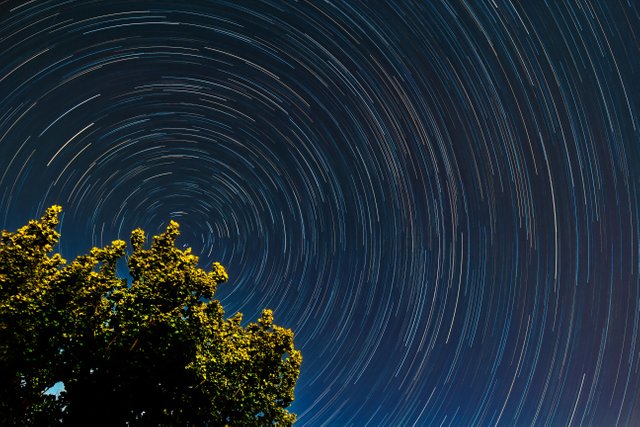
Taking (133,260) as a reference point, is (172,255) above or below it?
above

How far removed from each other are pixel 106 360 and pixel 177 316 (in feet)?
8.37

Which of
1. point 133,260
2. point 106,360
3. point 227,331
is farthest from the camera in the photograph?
point 227,331

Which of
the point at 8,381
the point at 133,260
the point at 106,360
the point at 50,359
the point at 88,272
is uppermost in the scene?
the point at 133,260

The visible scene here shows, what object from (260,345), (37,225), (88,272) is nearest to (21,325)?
(88,272)

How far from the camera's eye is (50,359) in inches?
482

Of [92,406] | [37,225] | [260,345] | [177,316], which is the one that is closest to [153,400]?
[92,406]

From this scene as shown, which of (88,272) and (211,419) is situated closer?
(88,272)

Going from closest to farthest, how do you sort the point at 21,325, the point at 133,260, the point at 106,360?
1. the point at 21,325
2. the point at 106,360
3. the point at 133,260

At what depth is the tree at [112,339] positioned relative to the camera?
39.1ft

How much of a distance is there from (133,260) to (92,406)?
4716 mm

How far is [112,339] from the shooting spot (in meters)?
12.8

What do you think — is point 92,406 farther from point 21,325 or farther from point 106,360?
point 21,325

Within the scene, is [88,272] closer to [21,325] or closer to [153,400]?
[21,325]

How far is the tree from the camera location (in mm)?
11906
